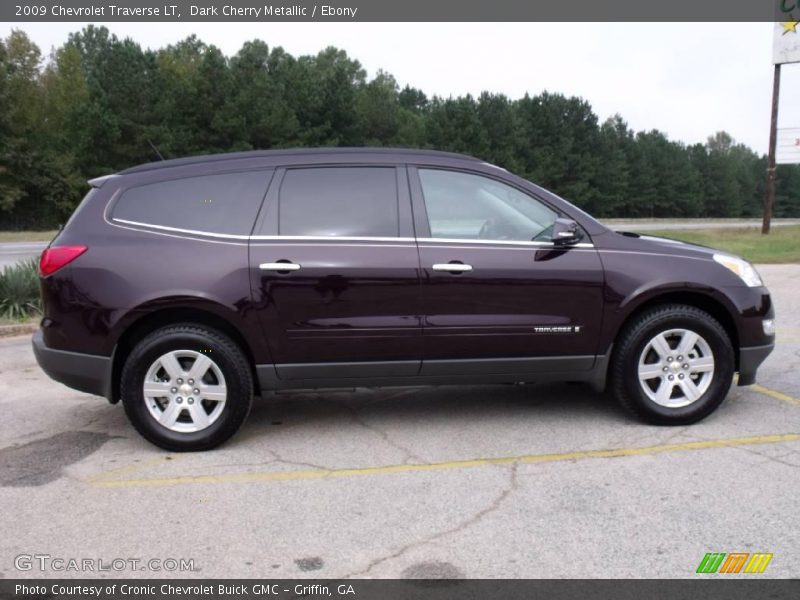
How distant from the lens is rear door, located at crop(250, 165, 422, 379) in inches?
176

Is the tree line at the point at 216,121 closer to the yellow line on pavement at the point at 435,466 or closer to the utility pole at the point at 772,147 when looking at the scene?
the utility pole at the point at 772,147

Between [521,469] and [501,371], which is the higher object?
[501,371]

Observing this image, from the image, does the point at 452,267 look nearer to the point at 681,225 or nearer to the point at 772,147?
the point at 772,147

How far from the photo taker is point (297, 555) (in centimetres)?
322

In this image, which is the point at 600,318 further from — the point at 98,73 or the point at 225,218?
the point at 98,73

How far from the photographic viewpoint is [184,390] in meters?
4.48

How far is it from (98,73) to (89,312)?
159 feet

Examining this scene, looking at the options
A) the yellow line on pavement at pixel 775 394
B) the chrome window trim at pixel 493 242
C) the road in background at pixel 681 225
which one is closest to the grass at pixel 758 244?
the road in background at pixel 681 225

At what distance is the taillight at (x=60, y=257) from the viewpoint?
14.6ft

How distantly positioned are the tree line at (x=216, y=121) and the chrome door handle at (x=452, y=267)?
4030cm

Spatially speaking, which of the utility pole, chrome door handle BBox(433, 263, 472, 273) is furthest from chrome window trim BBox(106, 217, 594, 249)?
the utility pole

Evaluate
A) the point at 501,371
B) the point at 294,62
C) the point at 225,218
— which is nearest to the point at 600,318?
the point at 501,371

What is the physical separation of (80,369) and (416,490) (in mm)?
2223
